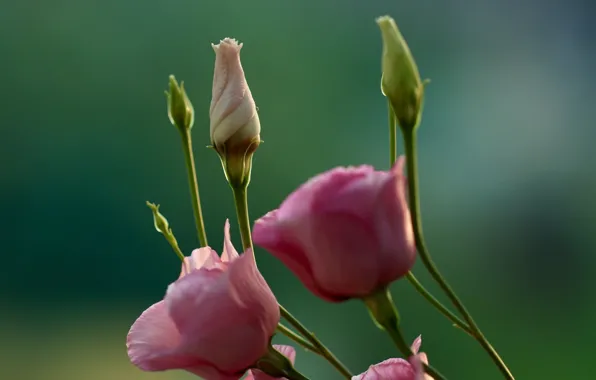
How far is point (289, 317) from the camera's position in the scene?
0.21 metres

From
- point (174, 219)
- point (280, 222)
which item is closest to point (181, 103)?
point (280, 222)

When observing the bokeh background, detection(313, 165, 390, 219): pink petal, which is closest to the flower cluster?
detection(313, 165, 390, 219): pink petal

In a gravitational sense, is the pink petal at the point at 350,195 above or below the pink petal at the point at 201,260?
above

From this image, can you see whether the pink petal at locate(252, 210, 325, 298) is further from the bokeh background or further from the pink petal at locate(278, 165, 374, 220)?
the bokeh background

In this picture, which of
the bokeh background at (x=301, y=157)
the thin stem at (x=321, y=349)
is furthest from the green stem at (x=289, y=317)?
the bokeh background at (x=301, y=157)

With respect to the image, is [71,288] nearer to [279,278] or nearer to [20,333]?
[20,333]

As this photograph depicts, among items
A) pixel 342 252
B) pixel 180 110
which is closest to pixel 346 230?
pixel 342 252

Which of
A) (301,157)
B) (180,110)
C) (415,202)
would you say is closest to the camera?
(415,202)

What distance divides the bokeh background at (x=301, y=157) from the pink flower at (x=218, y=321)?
5.86ft

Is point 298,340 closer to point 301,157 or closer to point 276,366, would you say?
point 276,366

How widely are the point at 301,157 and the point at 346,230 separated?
75.5 inches

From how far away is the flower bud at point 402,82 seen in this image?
184 mm

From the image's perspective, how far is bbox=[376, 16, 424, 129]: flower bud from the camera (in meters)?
0.18

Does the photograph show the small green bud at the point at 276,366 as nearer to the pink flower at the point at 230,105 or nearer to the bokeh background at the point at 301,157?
the pink flower at the point at 230,105
